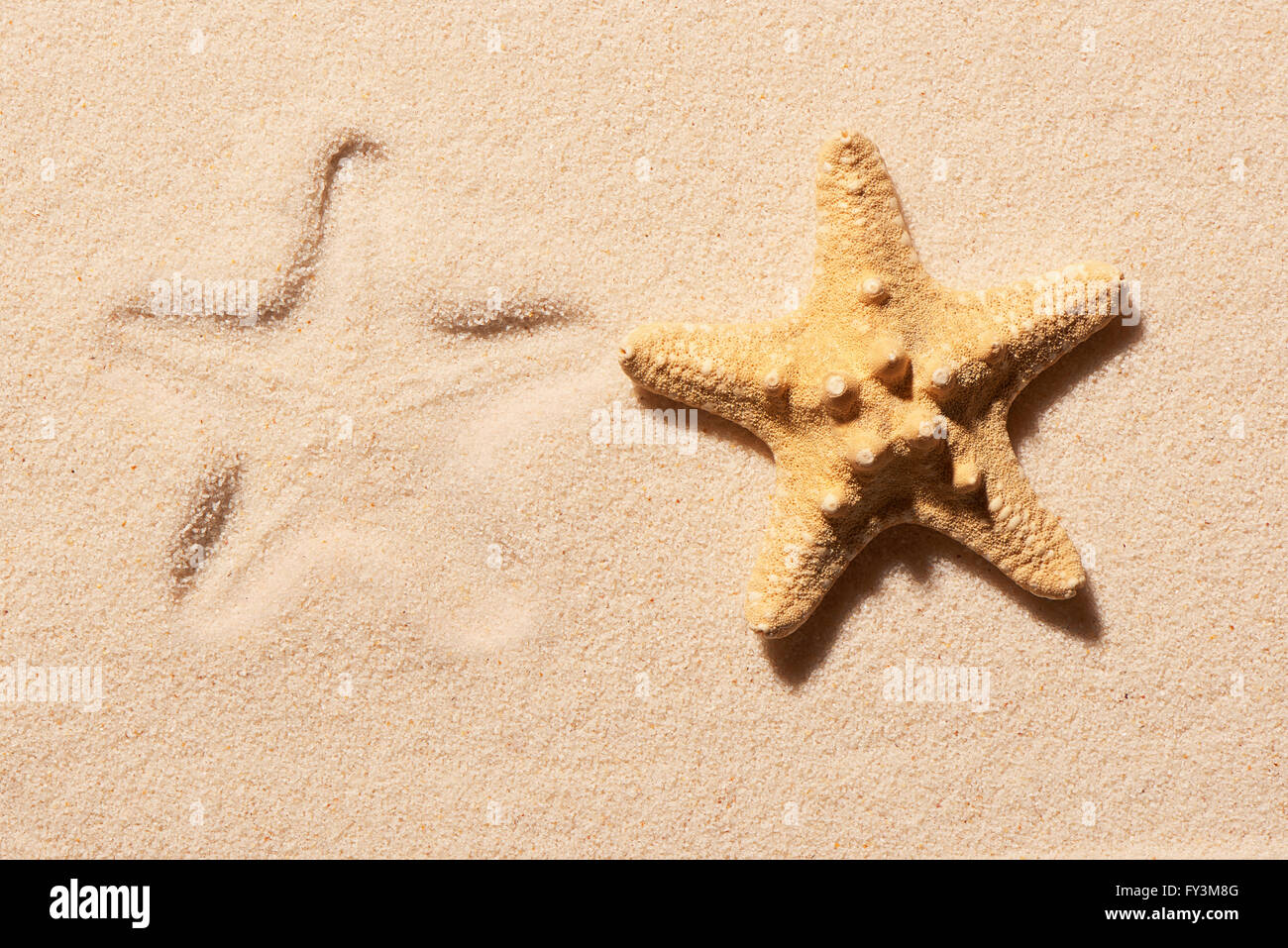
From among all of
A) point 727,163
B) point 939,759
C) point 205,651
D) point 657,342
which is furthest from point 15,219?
point 939,759

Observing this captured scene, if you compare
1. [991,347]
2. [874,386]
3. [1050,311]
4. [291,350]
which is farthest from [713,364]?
[291,350]

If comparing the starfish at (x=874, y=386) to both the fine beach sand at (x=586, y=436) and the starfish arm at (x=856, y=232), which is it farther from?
the fine beach sand at (x=586, y=436)

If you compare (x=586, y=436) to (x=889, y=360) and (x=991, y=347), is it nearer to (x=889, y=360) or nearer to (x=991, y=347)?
(x=889, y=360)

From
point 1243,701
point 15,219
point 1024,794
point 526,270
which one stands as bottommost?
point 1024,794

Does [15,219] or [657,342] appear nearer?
[657,342]

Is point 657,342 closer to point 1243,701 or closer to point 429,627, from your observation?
point 429,627

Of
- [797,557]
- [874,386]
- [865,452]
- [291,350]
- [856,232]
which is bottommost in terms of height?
[797,557]

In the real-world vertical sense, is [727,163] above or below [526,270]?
above
